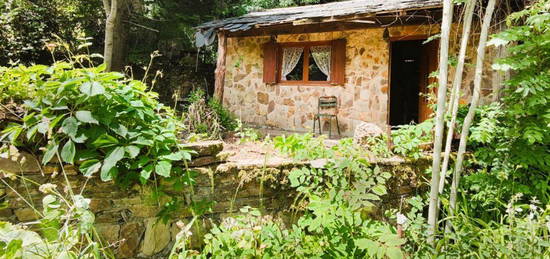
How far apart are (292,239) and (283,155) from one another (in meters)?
1.02

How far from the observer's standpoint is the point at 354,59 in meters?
6.70

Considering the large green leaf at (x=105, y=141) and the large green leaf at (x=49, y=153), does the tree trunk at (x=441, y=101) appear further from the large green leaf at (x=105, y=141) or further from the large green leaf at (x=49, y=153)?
the large green leaf at (x=49, y=153)

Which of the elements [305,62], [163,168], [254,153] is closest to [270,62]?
[305,62]

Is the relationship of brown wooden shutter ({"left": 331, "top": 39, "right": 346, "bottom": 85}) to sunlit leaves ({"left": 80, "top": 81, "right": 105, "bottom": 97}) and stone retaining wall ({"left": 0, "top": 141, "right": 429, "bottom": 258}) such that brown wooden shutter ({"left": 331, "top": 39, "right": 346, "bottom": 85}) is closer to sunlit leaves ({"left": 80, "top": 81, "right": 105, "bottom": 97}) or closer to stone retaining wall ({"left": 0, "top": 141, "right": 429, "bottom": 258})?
stone retaining wall ({"left": 0, "top": 141, "right": 429, "bottom": 258})

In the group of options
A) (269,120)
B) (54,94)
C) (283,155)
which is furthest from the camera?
(269,120)

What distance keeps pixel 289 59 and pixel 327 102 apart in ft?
4.73

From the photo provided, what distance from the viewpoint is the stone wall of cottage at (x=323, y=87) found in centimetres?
629

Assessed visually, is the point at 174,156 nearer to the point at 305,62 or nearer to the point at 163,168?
the point at 163,168

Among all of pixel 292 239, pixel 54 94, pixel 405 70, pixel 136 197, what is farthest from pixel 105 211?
pixel 405 70

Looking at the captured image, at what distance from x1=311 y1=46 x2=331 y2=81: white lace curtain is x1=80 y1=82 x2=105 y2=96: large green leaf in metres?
5.78

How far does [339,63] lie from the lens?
6781 millimetres

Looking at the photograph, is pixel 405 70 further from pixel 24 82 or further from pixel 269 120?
pixel 24 82

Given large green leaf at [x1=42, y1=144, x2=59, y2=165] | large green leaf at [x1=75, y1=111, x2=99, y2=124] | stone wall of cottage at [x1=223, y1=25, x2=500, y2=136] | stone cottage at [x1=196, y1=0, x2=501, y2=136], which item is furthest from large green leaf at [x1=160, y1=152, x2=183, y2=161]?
stone cottage at [x1=196, y1=0, x2=501, y2=136]

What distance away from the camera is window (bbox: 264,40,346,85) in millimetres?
6840
